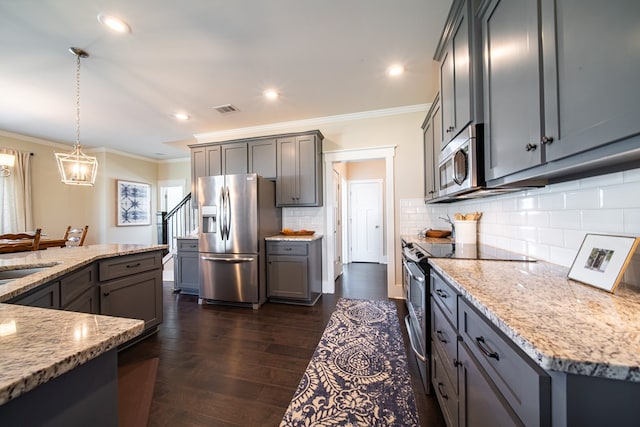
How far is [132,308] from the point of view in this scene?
2.22 m

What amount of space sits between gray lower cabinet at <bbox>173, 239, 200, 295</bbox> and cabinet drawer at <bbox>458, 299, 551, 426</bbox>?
3818mm

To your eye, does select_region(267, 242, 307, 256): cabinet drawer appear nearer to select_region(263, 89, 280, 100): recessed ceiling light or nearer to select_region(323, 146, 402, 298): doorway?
select_region(323, 146, 402, 298): doorway

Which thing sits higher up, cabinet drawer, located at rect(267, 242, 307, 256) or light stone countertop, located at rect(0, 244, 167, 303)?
light stone countertop, located at rect(0, 244, 167, 303)

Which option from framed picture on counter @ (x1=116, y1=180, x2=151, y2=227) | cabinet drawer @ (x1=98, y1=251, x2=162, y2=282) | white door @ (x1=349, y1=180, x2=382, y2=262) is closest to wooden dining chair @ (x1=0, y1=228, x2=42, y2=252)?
cabinet drawer @ (x1=98, y1=251, x2=162, y2=282)

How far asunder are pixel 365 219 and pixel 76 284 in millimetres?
5250

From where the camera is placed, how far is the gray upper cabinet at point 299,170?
3.54 metres

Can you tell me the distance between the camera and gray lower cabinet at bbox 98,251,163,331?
1994mm

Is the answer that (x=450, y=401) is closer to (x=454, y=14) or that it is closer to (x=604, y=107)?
(x=604, y=107)

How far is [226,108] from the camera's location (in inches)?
135

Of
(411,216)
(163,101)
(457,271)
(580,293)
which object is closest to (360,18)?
(457,271)

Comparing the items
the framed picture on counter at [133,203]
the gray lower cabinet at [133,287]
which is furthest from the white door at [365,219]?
the framed picture on counter at [133,203]

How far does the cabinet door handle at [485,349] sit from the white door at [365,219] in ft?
17.0

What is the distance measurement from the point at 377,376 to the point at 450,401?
70cm

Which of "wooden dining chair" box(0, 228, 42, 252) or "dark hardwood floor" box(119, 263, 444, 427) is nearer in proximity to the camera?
"dark hardwood floor" box(119, 263, 444, 427)
